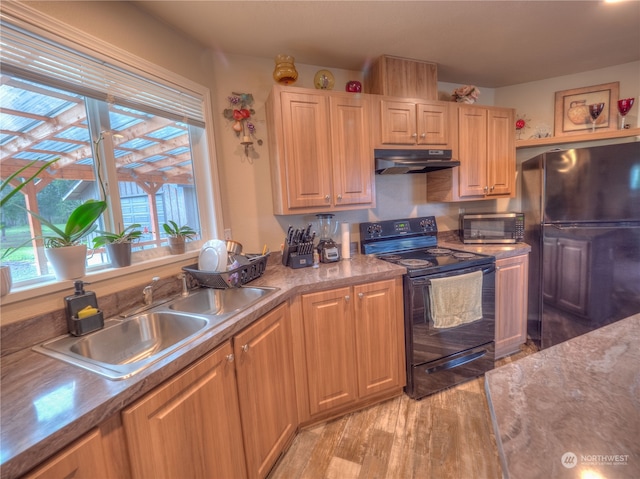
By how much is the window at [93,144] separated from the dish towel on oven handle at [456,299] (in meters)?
1.57

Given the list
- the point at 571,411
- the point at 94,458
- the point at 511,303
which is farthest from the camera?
the point at 511,303

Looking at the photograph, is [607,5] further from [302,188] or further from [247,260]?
[247,260]

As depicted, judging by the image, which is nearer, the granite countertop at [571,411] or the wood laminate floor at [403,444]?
the granite countertop at [571,411]

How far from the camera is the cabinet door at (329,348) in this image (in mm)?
1598

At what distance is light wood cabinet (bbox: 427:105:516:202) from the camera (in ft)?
7.41

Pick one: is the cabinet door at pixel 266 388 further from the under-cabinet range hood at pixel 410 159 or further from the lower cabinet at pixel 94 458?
the under-cabinet range hood at pixel 410 159

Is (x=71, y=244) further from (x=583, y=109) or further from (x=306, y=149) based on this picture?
(x=583, y=109)

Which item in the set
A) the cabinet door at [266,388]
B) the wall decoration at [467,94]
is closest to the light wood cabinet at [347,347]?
the cabinet door at [266,388]

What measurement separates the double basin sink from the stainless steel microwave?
6.35 feet

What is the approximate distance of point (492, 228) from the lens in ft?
7.95

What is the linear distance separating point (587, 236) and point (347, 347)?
202 centimetres

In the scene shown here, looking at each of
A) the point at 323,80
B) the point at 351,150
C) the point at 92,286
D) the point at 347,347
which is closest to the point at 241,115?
the point at 323,80

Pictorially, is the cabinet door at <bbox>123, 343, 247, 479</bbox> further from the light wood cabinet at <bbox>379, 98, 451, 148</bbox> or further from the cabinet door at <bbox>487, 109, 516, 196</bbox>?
the cabinet door at <bbox>487, 109, 516, 196</bbox>

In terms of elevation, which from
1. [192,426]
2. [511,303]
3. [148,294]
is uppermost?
[148,294]
